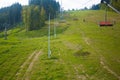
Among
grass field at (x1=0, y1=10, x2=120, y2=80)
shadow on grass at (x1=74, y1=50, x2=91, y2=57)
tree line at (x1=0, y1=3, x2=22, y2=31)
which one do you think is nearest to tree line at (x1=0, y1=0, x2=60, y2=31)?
tree line at (x1=0, y1=3, x2=22, y2=31)

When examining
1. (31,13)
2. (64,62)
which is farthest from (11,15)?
(64,62)

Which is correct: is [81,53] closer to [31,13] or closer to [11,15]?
[31,13]

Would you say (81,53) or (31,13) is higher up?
(31,13)

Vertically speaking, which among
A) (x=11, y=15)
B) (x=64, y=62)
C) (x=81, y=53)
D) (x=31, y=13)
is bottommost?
(x=64, y=62)

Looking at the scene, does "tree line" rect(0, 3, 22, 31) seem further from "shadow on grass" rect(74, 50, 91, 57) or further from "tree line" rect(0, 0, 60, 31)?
"shadow on grass" rect(74, 50, 91, 57)

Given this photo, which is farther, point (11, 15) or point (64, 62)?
point (11, 15)

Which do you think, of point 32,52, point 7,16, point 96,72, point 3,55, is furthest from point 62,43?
point 7,16

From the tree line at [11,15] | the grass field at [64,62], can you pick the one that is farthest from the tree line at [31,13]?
the grass field at [64,62]

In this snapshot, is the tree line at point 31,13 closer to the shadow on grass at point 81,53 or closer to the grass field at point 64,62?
the grass field at point 64,62

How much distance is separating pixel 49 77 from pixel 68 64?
9509 mm

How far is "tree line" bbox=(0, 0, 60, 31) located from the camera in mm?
121938

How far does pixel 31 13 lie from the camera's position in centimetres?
12244

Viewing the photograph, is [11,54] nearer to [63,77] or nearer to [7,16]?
[63,77]

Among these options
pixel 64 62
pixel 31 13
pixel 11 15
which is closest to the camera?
pixel 64 62
